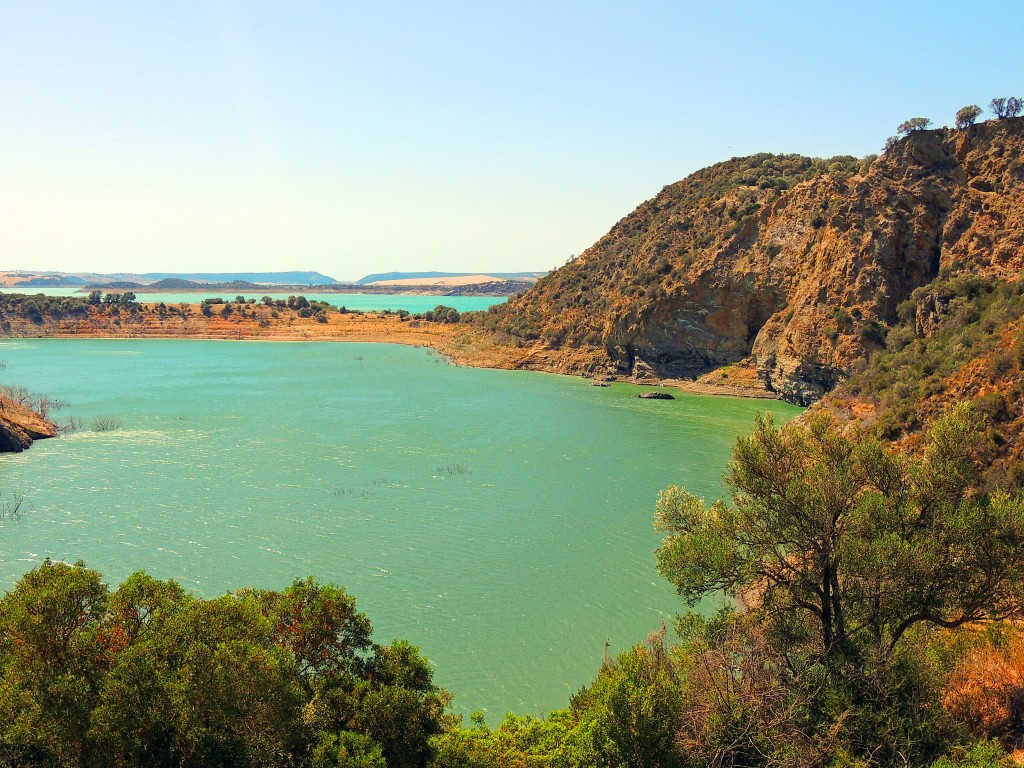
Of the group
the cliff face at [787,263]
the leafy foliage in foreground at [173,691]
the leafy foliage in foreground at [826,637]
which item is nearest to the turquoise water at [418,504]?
the leafy foliage in foreground at [826,637]

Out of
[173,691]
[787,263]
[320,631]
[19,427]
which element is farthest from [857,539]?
[787,263]

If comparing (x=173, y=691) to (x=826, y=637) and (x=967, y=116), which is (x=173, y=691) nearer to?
(x=826, y=637)

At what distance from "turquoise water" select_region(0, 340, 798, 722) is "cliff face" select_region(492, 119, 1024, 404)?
25.0ft

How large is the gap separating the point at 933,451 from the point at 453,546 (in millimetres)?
15762

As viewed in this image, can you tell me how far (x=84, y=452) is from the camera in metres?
37.3

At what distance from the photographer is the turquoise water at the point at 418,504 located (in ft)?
63.7

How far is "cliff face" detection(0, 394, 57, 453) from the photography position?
1473 inches

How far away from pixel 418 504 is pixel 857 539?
1946 centimetres

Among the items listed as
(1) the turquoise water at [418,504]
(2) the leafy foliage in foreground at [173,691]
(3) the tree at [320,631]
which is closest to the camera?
(2) the leafy foliage in foreground at [173,691]

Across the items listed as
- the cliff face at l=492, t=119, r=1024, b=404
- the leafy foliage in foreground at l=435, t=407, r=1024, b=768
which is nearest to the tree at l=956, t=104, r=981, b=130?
the cliff face at l=492, t=119, r=1024, b=404

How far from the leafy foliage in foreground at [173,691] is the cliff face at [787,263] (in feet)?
135

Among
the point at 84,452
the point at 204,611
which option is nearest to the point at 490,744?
the point at 204,611

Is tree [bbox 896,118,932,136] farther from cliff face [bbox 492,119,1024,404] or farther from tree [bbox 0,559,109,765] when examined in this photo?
tree [bbox 0,559,109,765]

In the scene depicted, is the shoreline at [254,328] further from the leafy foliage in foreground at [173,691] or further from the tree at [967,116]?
the leafy foliage in foreground at [173,691]
